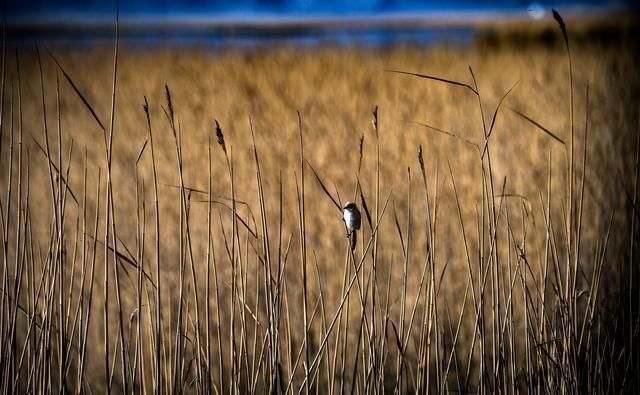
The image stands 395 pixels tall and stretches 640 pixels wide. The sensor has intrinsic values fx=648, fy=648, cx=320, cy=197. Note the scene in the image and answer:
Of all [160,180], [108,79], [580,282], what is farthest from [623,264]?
[108,79]

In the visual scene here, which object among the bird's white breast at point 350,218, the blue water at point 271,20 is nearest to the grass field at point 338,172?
the blue water at point 271,20

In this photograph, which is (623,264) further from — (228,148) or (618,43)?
(228,148)

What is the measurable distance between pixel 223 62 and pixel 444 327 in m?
0.76

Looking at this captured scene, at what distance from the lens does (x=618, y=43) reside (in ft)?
4.55

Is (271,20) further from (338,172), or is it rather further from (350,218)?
(350,218)

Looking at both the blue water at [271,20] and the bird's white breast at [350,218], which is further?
the blue water at [271,20]

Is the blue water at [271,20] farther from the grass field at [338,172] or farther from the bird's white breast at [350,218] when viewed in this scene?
the bird's white breast at [350,218]

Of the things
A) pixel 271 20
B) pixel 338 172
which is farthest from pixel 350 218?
pixel 271 20

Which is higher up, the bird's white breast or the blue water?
the blue water

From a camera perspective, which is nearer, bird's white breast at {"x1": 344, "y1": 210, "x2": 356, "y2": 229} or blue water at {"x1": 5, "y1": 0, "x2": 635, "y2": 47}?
bird's white breast at {"x1": 344, "y1": 210, "x2": 356, "y2": 229}

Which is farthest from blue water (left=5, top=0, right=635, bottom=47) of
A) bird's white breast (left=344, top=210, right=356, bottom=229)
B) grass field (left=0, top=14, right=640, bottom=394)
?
bird's white breast (left=344, top=210, right=356, bottom=229)

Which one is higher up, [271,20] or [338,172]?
[271,20]

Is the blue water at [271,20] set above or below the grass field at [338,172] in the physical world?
above

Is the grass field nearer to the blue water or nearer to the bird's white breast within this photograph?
the blue water
